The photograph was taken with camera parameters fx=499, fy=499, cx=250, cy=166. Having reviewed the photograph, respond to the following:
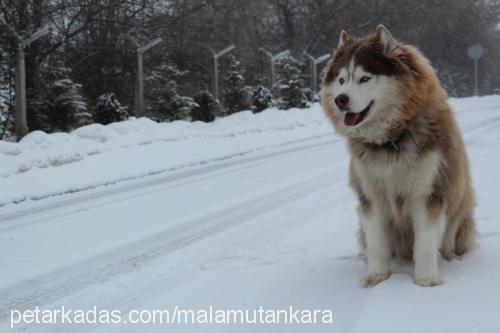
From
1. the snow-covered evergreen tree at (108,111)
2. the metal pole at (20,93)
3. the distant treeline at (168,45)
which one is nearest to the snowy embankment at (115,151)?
the metal pole at (20,93)

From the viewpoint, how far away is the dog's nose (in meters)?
3.17

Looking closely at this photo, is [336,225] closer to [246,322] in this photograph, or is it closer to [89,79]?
[246,322]

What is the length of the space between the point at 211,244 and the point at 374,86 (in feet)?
6.96

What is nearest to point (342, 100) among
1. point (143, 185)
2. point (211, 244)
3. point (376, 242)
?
point (376, 242)

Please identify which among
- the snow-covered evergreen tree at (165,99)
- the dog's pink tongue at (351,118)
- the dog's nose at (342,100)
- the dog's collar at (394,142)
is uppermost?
the snow-covered evergreen tree at (165,99)

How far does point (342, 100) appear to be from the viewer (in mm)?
3178

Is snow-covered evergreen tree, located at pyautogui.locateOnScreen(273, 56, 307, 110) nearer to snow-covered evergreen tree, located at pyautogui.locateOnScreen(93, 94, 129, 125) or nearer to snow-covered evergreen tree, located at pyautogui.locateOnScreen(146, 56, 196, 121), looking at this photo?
snow-covered evergreen tree, located at pyautogui.locateOnScreen(146, 56, 196, 121)

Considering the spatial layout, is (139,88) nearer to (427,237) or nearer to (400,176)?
(400,176)

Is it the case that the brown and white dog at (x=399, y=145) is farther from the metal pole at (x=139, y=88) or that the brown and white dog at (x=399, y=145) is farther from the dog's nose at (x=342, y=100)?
the metal pole at (x=139, y=88)

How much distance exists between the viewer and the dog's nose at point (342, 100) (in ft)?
10.4

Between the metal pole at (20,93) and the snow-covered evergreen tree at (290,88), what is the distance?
1378 centimetres

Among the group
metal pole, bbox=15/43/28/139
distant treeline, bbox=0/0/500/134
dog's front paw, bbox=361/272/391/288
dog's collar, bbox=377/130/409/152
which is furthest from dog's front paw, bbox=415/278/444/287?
distant treeline, bbox=0/0/500/134

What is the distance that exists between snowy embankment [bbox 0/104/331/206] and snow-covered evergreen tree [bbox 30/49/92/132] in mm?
3429

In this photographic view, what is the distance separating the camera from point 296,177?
762 cm
